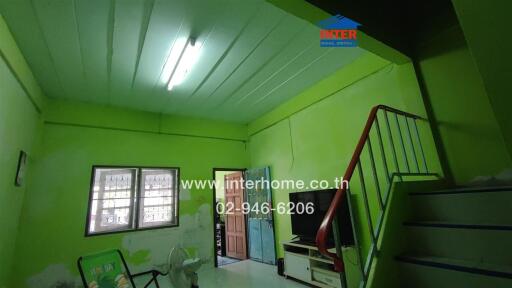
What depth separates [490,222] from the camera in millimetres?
1552

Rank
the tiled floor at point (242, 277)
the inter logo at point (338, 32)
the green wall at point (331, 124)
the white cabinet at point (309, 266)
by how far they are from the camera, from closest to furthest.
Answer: the inter logo at point (338, 32), the green wall at point (331, 124), the white cabinet at point (309, 266), the tiled floor at point (242, 277)

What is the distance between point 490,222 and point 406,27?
228cm

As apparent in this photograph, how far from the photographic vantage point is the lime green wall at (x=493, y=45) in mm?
965

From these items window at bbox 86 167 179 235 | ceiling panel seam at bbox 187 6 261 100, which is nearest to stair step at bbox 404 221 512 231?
ceiling panel seam at bbox 187 6 261 100

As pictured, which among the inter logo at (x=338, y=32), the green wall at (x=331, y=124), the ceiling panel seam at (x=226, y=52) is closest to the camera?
the inter logo at (x=338, y=32)

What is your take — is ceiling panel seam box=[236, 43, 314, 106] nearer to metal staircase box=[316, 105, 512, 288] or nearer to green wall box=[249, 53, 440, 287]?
green wall box=[249, 53, 440, 287]

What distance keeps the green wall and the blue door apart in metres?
0.16

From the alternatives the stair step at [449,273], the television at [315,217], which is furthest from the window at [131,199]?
the stair step at [449,273]

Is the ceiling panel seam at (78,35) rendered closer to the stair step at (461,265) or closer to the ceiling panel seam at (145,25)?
the ceiling panel seam at (145,25)

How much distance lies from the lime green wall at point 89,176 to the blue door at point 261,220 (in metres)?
0.88

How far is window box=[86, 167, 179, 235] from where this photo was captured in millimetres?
4137

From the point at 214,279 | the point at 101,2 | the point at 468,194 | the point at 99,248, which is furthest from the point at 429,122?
the point at 99,248

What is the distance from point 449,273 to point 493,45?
4.05ft

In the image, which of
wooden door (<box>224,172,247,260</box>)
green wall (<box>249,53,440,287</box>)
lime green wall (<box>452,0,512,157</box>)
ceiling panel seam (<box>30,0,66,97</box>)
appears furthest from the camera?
wooden door (<box>224,172,247,260</box>)
